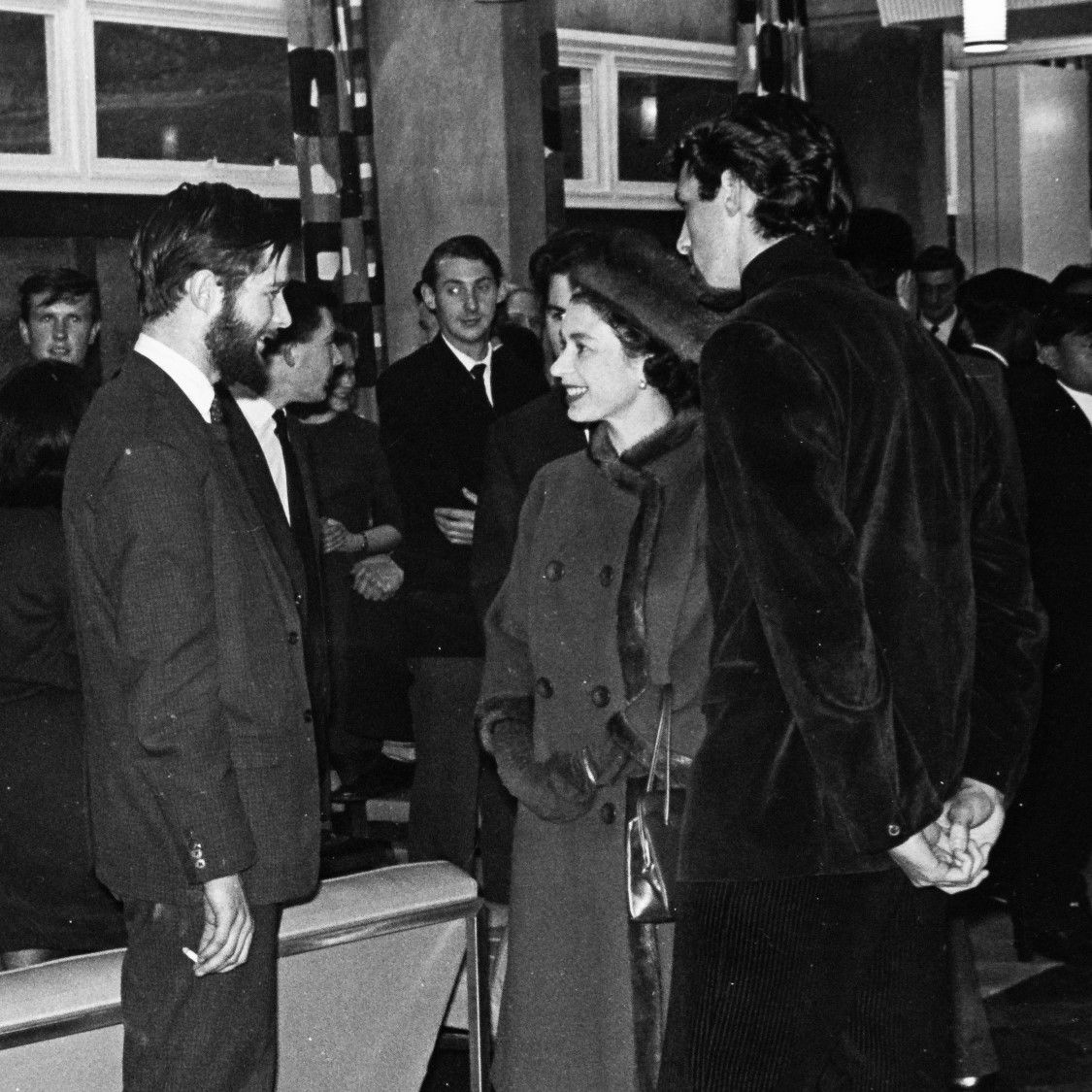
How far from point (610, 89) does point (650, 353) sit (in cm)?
637

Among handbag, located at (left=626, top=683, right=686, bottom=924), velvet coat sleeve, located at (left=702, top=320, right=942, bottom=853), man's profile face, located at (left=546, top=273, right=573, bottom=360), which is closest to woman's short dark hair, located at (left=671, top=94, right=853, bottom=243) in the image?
velvet coat sleeve, located at (left=702, top=320, right=942, bottom=853)

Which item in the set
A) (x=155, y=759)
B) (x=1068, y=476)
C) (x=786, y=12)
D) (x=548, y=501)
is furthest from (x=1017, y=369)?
(x=786, y=12)

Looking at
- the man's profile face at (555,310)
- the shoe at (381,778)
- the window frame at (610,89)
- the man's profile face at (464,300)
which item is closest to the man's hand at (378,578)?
the man's profile face at (464,300)

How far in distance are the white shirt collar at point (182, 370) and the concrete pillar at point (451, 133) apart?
15.6 ft

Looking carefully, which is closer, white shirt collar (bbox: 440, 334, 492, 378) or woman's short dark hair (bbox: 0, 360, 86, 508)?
woman's short dark hair (bbox: 0, 360, 86, 508)

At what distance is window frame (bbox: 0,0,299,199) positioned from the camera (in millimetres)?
6789

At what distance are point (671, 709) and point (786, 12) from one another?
703 centimetres

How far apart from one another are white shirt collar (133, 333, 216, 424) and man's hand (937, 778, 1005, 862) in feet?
3.64

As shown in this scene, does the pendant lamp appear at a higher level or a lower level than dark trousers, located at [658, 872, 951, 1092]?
higher

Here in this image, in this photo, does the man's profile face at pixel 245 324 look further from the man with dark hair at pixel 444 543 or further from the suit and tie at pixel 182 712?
the man with dark hair at pixel 444 543

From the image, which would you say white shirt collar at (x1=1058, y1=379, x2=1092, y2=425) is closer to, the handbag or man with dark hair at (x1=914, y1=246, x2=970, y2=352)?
the handbag

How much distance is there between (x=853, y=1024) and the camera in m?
2.32

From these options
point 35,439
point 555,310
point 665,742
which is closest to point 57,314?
point 555,310

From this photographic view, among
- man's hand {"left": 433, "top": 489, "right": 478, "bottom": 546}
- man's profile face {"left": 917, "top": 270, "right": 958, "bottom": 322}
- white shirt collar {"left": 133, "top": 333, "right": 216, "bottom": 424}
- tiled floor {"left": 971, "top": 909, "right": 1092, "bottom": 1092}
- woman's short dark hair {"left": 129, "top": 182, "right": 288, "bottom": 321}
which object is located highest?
man's profile face {"left": 917, "top": 270, "right": 958, "bottom": 322}
